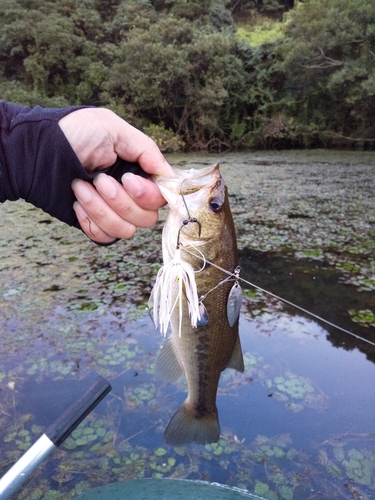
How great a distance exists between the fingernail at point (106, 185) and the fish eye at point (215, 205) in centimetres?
34

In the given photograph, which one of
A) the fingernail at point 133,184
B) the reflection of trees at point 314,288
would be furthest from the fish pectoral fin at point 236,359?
the reflection of trees at point 314,288

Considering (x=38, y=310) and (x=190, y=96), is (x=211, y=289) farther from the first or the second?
(x=190, y=96)

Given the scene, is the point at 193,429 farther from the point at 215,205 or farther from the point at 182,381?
the point at 182,381

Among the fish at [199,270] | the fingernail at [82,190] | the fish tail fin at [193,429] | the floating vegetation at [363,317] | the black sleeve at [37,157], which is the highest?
the black sleeve at [37,157]

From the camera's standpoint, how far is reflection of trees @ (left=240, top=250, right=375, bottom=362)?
3.77 metres

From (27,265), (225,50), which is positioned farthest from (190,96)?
(27,265)

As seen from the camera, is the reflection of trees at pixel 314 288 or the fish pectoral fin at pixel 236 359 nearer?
the fish pectoral fin at pixel 236 359

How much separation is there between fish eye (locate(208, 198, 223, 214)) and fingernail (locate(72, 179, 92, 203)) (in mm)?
437

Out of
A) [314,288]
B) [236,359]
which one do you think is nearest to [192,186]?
[236,359]

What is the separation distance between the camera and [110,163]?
1.58m

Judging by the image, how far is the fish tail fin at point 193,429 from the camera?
5.82 feet

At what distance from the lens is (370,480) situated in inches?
90.6

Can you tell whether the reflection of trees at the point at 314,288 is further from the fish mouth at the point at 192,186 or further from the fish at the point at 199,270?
the fish mouth at the point at 192,186

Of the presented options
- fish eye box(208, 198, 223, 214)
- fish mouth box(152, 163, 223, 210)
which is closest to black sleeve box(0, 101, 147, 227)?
fish mouth box(152, 163, 223, 210)
